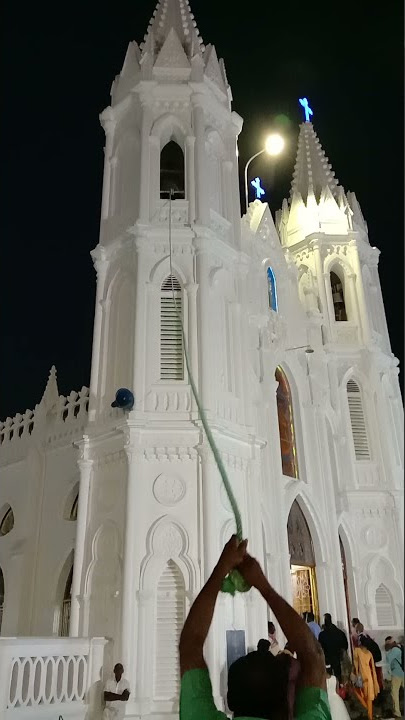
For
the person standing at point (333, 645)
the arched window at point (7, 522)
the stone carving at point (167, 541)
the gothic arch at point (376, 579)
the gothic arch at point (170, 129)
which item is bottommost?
the person standing at point (333, 645)

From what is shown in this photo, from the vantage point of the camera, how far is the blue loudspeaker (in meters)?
10.9

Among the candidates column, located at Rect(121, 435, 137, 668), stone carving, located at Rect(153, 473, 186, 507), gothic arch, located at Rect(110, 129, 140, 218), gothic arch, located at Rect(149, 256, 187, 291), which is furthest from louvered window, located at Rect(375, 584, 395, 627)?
gothic arch, located at Rect(110, 129, 140, 218)

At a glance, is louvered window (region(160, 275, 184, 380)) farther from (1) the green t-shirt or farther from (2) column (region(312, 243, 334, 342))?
(1) the green t-shirt

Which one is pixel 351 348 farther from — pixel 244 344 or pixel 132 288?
pixel 132 288

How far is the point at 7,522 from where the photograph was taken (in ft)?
54.9

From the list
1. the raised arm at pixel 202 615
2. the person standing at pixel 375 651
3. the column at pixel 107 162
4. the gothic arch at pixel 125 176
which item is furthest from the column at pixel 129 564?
the raised arm at pixel 202 615

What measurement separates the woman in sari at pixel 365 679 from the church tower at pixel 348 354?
225 centimetres

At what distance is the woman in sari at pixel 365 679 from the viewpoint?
24.8 feet

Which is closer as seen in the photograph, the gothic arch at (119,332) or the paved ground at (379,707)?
the paved ground at (379,707)

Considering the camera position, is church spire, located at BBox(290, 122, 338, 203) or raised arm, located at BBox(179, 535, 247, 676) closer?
raised arm, located at BBox(179, 535, 247, 676)

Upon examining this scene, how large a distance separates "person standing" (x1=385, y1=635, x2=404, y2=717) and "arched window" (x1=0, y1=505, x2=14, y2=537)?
1128 centimetres

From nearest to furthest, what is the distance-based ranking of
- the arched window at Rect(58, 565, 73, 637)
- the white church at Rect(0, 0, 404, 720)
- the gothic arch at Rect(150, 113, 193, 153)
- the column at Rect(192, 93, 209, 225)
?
the white church at Rect(0, 0, 404, 720) → the column at Rect(192, 93, 209, 225) → the arched window at Rect(58, 565, 73, 637) → the gothic arch at Rect(150, 113, 193, 153)

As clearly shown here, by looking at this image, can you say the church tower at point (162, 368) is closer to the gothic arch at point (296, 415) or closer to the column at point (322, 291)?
the gothic arch at point (296, 415)

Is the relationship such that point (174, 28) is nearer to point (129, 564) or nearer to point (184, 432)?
point (184, 432)
